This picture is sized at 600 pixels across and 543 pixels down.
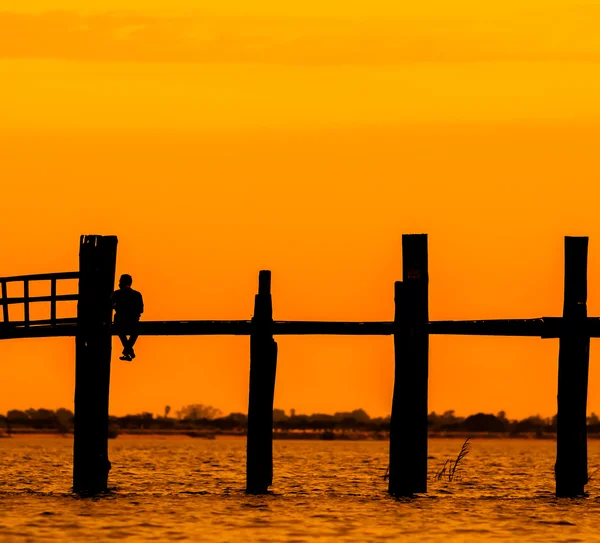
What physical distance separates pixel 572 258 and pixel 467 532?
14.3 ft

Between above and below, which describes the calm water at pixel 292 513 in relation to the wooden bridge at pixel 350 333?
below

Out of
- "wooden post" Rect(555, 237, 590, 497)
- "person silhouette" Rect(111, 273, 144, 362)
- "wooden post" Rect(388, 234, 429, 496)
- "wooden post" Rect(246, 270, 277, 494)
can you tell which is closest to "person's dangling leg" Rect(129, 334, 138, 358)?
"person silhouette" Rect(111, 273, 144, 362)

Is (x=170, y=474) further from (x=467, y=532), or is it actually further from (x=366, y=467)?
(x=467, y=532)

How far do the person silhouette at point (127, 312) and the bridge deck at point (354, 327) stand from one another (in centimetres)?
16

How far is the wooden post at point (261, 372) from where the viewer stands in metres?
25.6

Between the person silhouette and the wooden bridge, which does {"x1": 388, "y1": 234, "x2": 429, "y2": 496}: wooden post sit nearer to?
the wooden bridge

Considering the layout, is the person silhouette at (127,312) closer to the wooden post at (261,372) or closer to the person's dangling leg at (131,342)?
the person's dangling leg at (131,342)

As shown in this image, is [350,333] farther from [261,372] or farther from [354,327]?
[261,372]

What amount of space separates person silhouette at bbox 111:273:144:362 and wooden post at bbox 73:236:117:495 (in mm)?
146

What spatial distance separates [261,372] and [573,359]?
15.2 feet

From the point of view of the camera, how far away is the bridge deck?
25156mm

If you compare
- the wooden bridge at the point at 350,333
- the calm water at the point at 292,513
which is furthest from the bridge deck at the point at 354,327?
the calm water at the point at 292,513

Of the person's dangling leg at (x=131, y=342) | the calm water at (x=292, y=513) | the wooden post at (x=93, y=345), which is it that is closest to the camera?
the calm water at (x=292, y=513)

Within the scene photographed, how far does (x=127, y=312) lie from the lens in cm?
2631
